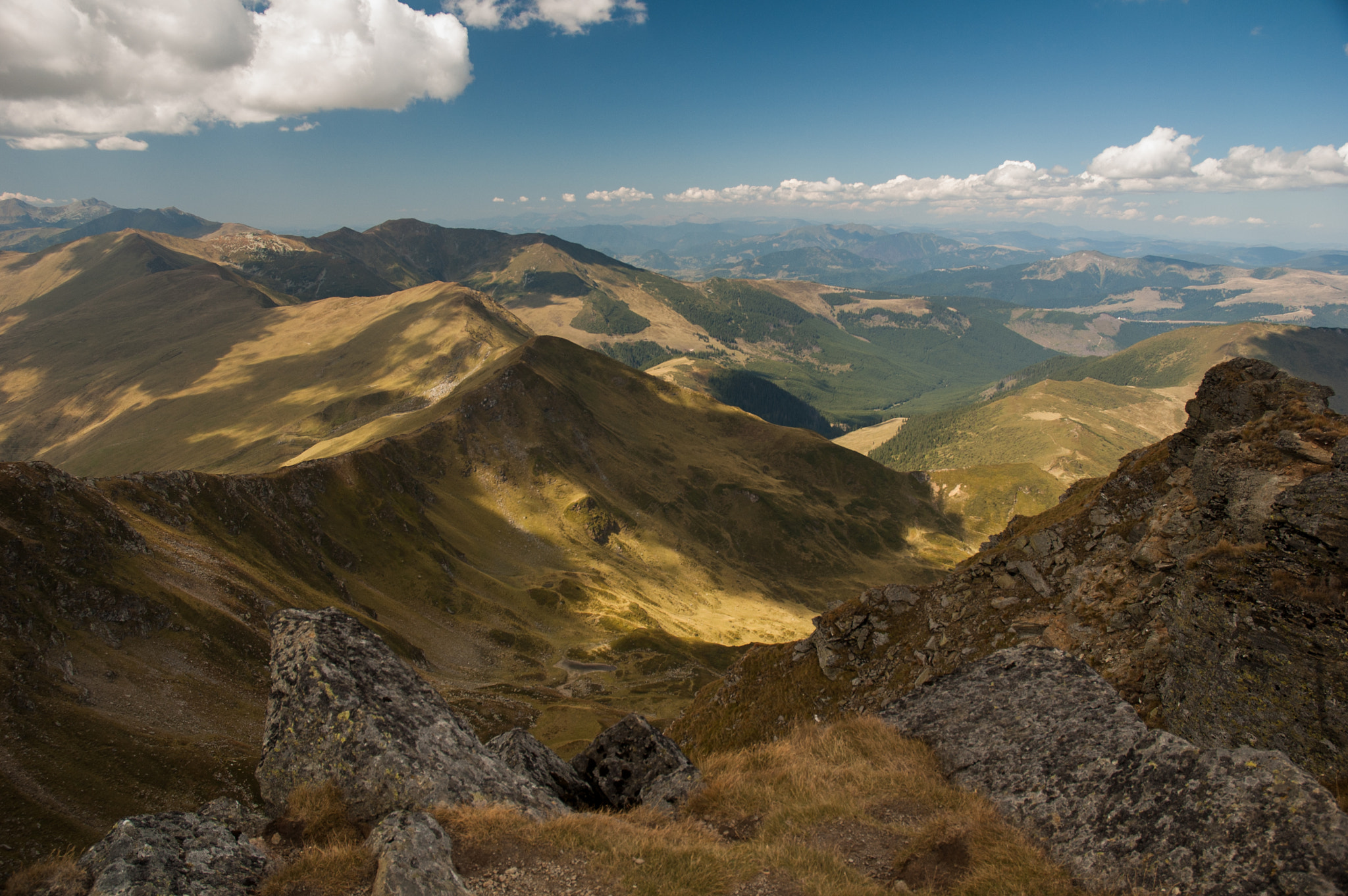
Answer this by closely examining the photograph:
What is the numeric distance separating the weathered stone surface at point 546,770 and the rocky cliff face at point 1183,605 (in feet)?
44.6

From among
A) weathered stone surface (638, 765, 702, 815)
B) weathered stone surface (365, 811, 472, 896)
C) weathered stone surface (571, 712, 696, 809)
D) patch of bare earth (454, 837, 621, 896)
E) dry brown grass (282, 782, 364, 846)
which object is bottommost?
weathered stone surface (571, 712, 696, 809)

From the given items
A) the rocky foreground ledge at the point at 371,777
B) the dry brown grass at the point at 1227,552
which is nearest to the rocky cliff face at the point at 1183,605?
the dry brown grass at the point at 1227,552

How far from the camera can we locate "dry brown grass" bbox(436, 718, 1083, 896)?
37.1 ft

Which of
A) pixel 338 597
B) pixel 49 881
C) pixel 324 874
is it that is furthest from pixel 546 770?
pixel 338 597

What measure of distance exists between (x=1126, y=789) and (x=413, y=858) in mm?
13720

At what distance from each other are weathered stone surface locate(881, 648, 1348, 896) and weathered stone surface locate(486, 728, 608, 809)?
33.2ft

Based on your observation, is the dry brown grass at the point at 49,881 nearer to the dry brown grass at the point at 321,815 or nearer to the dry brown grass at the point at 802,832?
the dry brown grass at the point at 321,815

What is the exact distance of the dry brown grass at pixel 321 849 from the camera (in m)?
10.6

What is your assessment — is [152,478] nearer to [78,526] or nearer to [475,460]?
[78,526]

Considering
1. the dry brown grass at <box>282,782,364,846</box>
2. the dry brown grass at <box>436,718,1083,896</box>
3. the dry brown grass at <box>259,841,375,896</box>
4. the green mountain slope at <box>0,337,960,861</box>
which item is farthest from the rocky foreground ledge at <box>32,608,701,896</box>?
the green mountain slope at <box>0,337,960,861</box>

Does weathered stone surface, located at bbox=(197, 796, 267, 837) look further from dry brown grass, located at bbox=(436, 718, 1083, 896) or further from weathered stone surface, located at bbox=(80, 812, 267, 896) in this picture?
dry brown grass, located at bbox=(436, 718, 1083, 896)

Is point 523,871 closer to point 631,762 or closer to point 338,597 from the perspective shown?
point 631,762

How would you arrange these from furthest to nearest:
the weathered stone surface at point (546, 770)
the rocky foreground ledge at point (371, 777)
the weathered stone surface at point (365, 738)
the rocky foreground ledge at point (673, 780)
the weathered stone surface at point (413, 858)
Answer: the weathered stone surface at point (546, 770) < the weathered stone surface at point (365, 738) < the rocky foreground ledge at point (371, 777) < the weathered stone surface at point (413, 858) < the rocky foreground ledge at point (673, 780)

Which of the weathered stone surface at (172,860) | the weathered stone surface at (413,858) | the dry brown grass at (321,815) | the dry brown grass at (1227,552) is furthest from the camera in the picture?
the dry brown grass at (1227,552)
